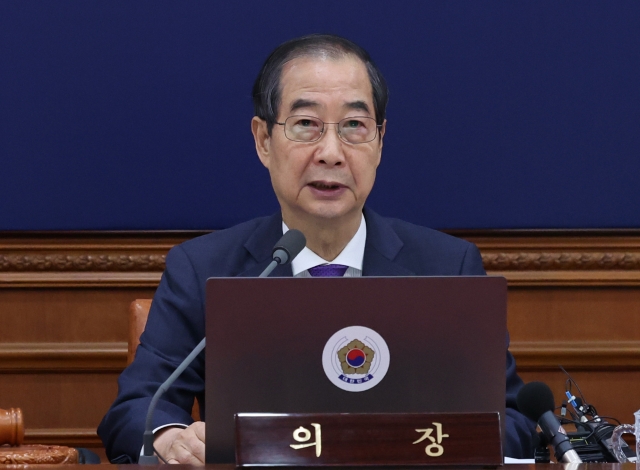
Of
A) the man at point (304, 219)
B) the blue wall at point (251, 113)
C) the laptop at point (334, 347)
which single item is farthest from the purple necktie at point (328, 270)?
the blue wall at point (251, 113)

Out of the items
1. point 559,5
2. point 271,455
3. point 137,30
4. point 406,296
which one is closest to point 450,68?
point 559,5

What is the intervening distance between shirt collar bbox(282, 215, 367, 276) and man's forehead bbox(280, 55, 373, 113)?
27 centimetres

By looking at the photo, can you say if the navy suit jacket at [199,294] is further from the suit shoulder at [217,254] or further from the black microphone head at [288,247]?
the black microphone head at [288,247]

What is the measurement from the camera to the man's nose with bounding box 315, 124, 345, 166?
173 cm

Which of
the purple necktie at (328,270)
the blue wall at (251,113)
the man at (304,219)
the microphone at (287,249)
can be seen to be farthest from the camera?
the blue wall at (251,113)

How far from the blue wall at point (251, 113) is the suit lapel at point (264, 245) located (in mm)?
794

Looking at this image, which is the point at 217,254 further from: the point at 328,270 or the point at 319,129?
the point at 319,129

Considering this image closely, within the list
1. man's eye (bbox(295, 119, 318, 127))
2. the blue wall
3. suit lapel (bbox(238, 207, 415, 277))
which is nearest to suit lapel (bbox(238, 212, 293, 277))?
suit lapel (bbox(238, 207, 415, 277))

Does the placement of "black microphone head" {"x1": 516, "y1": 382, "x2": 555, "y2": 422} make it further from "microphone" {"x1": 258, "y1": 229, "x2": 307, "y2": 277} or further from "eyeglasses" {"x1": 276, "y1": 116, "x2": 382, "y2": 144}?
"eyeglasses" {"x1": 276, "y1": 116, "x2": 382, "y2": 144}

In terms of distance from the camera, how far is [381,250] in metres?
1.87

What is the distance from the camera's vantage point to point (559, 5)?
107 inches

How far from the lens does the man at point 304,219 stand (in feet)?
5.61

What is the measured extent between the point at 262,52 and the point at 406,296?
1675 mm

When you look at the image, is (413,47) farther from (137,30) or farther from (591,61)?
(137,30)
